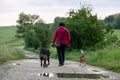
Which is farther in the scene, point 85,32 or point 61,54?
point 85,32

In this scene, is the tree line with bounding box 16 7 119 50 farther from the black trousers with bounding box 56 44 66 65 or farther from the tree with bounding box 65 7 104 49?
the black trousers with bounding box 56 44 66 65

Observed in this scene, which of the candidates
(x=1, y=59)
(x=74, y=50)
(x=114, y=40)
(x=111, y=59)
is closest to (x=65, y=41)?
(x=111, y=59)

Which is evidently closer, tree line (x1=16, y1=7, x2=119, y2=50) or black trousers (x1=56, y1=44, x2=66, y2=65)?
black trousers (x1=56, y1=44, x2=66, y2=65)

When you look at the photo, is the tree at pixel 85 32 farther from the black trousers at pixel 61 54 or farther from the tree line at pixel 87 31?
the black trousers at pixel 61 54

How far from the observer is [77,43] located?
4034 centimetres

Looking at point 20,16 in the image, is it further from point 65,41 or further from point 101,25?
point 65,41

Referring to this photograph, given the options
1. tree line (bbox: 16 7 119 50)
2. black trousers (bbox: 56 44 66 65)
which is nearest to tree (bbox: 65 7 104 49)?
tree line (bbox: 16 7 119 50)

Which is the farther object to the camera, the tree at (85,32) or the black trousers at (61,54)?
the tree at (85,32)

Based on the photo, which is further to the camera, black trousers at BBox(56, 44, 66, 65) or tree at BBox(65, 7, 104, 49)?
tree at BBox(65, 7, 104, 49)

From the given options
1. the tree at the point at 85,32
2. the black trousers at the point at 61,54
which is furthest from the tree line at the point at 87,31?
the black trousers at the point at 61,54

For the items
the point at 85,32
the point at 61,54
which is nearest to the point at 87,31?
the point at 85,32

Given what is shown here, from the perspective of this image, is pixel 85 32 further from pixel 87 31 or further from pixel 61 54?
pixel 61 54

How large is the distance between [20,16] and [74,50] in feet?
343

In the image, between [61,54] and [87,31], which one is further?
[87,31]
